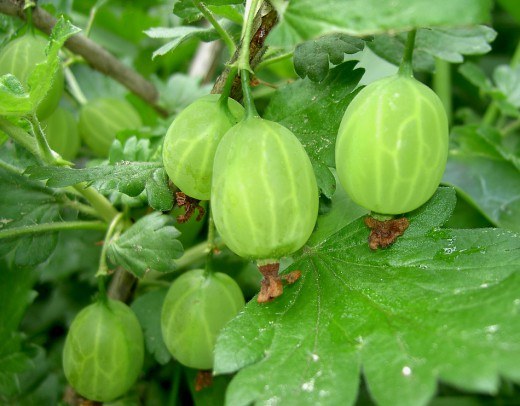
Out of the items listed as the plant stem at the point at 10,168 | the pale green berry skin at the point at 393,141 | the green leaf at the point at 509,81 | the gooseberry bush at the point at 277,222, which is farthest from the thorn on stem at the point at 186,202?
the green leaf at the point at 509,81

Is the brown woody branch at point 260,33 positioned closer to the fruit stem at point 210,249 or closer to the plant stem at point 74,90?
the fruit stem at point 210,249

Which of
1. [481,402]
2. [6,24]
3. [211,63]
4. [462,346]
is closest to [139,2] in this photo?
[211,63]

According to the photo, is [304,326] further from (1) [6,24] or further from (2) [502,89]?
(2) [502,89]

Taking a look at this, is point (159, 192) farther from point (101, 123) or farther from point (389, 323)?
point (101, 123)

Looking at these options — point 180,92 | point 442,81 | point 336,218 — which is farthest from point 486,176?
point 180,92

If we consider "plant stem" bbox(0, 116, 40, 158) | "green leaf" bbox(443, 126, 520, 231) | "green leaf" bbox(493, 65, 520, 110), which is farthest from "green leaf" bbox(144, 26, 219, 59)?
"green leaf" bbox(493, 65, 520, 110)
